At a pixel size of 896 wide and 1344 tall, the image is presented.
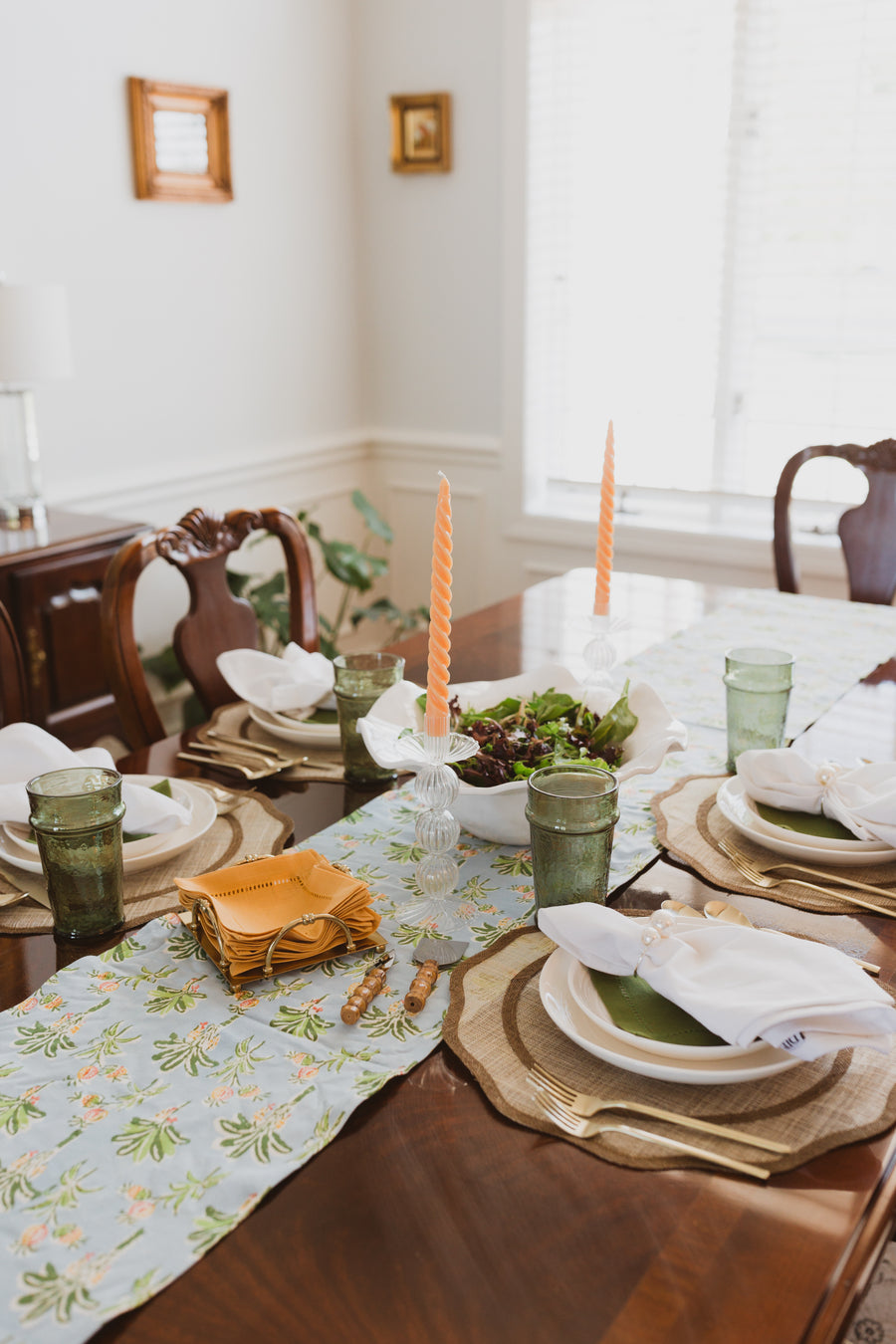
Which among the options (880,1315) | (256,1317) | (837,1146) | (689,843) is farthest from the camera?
(880,1315)

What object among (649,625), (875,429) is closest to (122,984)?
(649,625)

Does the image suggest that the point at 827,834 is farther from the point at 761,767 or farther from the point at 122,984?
A: the point at 122,984

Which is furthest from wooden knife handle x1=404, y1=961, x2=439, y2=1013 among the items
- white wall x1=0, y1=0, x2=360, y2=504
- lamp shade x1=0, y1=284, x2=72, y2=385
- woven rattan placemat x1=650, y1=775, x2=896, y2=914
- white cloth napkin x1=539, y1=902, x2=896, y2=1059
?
white wall x1=0, y1=0, x2=360, y2=504

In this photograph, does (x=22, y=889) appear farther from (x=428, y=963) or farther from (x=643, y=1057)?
(x=643, y=1057)

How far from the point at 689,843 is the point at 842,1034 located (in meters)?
0.41

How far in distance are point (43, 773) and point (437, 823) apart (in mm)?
468

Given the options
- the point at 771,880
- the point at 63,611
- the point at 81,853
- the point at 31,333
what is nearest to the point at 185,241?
the point at 31,333

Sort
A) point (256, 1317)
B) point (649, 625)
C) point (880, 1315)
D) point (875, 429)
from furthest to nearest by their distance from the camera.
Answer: point (875, 429) → point (649, 625) → point (880, 1315) → point (256, 1317)

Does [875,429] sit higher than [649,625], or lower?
higher

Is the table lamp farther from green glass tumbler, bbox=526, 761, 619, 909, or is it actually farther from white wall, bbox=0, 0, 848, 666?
green glass tumbler, bbox=526, 761, 619, 909

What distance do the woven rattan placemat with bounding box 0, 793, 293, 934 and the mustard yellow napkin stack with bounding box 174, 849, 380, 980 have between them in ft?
0.21

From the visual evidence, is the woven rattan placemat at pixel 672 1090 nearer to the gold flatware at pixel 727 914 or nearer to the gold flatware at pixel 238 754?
the gold flatware at pixel 727 914

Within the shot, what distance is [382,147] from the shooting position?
3.73 meters

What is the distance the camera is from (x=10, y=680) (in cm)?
162
